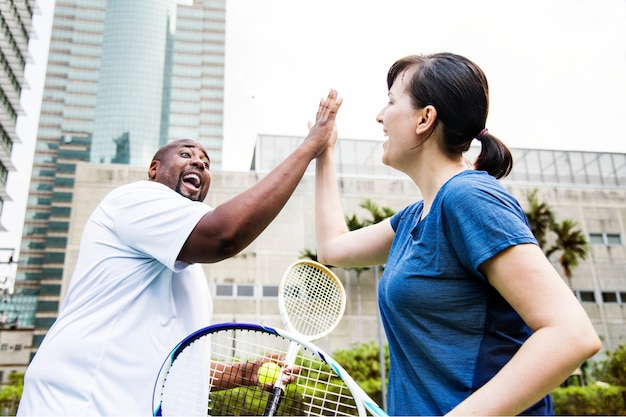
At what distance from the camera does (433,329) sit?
137 cm

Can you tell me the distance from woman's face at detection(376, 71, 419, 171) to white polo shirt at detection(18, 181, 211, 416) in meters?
0.79

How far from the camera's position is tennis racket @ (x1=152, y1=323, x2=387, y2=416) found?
1578 millimetres

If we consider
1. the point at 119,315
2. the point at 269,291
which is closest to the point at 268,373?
the point at 119,315

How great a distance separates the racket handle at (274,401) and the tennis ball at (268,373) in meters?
0.04

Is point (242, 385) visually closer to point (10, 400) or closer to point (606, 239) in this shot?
point (10, 400)

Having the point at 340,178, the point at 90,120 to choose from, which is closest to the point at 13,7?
the point at 340,178

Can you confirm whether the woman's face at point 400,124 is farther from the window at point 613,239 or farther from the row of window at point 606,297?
the window at point 613,239

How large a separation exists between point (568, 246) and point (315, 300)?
100.0 ft

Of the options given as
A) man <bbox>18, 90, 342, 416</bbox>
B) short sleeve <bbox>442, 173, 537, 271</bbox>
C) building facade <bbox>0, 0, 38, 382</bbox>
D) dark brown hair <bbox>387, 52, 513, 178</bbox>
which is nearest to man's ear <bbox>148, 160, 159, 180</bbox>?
man <bbox>18, 90, 342, 416</bbox>

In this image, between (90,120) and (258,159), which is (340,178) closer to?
(258,159)

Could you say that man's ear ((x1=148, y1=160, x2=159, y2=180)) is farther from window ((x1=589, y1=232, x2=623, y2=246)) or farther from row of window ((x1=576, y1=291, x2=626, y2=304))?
window ((x1=589, y1=232, x2=623, y2=246))

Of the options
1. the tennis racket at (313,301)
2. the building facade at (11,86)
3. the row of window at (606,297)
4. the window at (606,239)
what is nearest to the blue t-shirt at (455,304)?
the tennis racket at (313,301)

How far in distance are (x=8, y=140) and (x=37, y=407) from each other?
167 feet

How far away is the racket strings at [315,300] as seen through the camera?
307 cm
